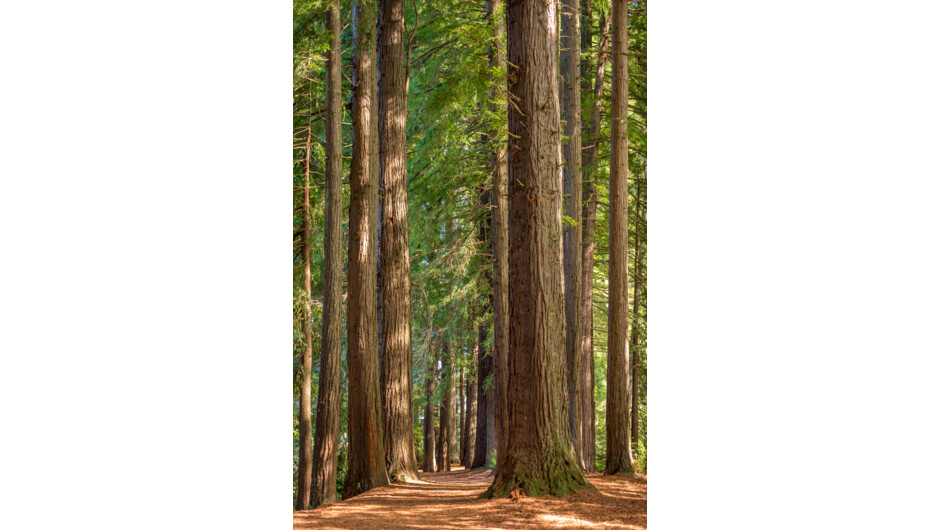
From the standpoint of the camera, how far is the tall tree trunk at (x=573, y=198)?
9059 millimetres

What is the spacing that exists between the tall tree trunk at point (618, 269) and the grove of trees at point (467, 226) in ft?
0.06

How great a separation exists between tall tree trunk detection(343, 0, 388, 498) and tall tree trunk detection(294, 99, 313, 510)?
1.24 metres

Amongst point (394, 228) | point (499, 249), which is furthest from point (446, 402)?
point (394, 228)

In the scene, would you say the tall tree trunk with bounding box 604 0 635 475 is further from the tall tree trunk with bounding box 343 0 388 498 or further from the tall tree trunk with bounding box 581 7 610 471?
the tall tree trunk with bounding box 343 0 388 498

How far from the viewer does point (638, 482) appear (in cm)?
631

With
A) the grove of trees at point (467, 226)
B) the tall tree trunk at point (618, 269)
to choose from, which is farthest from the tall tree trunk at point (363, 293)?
the tall tree trunk at point (618, 269)

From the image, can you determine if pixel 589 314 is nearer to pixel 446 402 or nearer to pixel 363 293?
pixel 363 293
